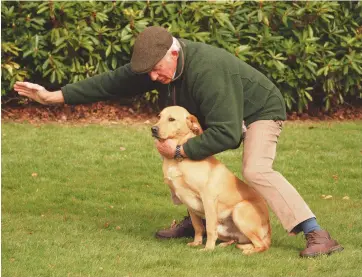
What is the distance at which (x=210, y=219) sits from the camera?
663cm

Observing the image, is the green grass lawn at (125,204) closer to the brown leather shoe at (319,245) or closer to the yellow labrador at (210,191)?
the brown leather shoe at (319,245)

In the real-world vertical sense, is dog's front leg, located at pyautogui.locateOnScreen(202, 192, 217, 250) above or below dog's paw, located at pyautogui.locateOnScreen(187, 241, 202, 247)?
above

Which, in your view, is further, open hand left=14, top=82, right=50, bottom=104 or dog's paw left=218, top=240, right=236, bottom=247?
open hand left=14, top=82, right=50, bottom=104

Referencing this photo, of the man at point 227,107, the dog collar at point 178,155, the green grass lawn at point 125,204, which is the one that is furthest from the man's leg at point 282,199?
the dog collar at point 178,155

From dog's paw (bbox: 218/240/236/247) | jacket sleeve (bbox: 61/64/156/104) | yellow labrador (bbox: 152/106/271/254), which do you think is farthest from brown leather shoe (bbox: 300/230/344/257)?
jacket sleeve (bbox: 61/64/156/104)

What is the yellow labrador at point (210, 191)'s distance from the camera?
658 cm

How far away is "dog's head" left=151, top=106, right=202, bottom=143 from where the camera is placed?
654 centimetres

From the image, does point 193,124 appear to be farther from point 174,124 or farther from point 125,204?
point 125,204

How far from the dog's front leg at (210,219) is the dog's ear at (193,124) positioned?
1.63 feet

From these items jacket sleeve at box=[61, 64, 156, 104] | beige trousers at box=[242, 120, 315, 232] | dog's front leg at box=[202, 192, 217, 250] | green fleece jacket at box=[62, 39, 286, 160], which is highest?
green fleece jacket at box=[62, 39, 286, 160]

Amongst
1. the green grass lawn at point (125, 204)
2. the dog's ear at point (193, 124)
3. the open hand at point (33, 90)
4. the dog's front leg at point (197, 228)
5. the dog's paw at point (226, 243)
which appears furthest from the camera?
the open hand at point (33, 90)

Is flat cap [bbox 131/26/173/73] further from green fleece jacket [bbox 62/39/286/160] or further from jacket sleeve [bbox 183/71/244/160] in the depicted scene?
jacket sleeve [bbox 183/71/244/160]

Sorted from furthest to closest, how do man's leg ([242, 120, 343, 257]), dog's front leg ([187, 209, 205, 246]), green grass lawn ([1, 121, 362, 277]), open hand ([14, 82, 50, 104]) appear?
open hand ([14, 82, 50, 104]), dog's front leg ([187, 209, 205, 246]), man's leg ([242, 120, 343, 257]), green grass lawn ([1, 121, 362, 277])

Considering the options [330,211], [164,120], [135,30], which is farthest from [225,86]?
[135,30]
